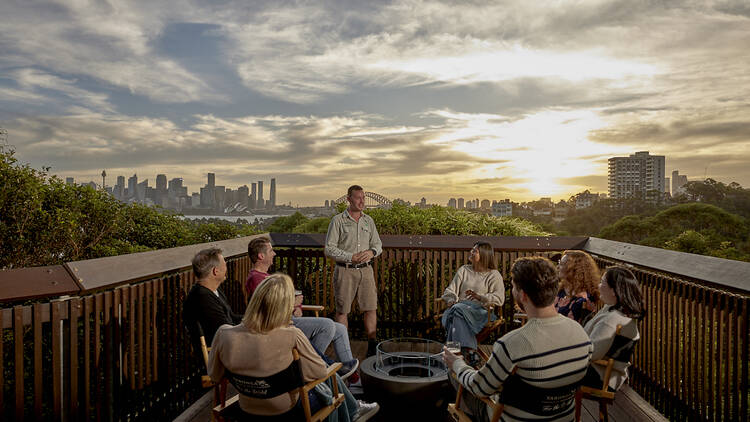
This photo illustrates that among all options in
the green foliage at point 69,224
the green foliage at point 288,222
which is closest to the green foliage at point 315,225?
the green foliage at point 288,222

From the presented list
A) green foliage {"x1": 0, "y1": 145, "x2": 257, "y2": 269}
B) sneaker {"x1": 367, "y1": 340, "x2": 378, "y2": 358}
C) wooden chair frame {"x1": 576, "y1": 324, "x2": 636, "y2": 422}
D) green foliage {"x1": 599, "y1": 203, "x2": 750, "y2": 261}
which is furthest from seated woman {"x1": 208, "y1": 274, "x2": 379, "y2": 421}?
green foliage {"x1": 599, "y1": 203, "x2": 750, "y2": 261}

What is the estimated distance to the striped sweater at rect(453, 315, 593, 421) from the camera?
6.20 ft

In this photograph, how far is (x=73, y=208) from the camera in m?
9.27

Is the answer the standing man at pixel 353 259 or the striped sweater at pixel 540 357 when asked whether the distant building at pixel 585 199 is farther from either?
the striped sweater at pixel 540 357

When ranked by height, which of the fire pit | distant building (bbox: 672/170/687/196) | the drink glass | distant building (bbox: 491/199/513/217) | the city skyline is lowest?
the fire pit

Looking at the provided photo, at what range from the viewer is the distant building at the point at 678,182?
22234mm

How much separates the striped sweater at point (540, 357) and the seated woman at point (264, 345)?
0.99 m

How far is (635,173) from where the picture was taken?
30.6 metres

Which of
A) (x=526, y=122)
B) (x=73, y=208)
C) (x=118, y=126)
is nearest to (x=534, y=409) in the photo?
(x=73, y=208)

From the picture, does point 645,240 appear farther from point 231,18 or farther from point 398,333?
point 231,18

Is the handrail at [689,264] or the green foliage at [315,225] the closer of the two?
the handrail at [689,264]

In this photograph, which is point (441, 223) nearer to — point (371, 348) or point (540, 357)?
point (371, 348)

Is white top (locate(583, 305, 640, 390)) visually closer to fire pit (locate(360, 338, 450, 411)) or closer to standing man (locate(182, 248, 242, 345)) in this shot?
fire pit (locate(360, 338, 450, 411))

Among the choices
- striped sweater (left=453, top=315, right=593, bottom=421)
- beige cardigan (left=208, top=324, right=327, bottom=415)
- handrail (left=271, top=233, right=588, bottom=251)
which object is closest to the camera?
striped sweater (left=453, top=315, right=593, bottom=421)
